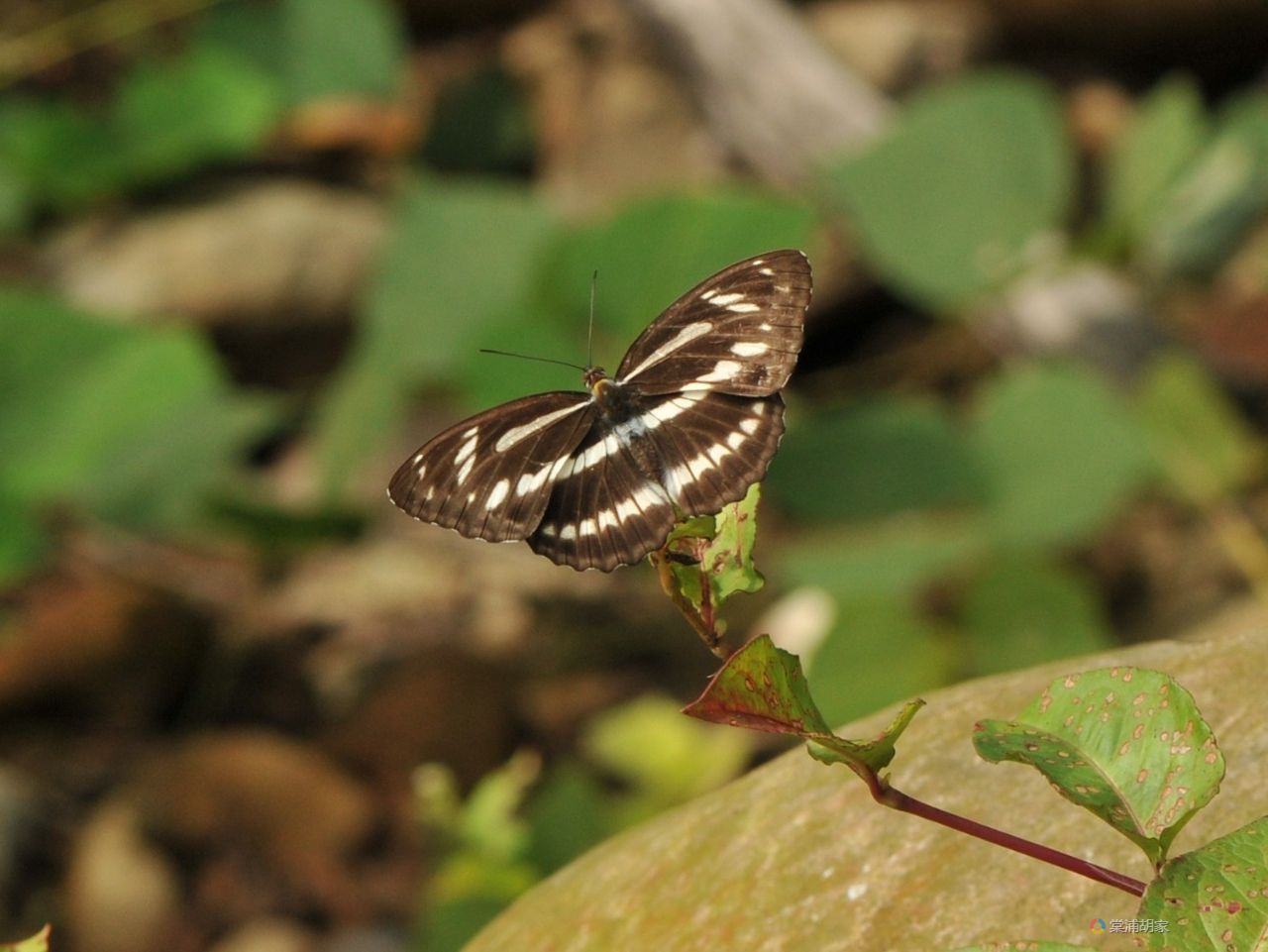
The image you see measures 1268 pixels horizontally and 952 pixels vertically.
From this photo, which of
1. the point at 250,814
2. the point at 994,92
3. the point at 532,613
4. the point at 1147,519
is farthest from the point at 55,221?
the point at 1147,519

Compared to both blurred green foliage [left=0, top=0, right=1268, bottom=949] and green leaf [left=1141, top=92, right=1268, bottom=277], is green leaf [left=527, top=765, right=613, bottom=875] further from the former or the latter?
green leaf [left=1141, top=92, right=1268, bottom=277]

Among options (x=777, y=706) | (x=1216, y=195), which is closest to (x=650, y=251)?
(x=1216, y=195)

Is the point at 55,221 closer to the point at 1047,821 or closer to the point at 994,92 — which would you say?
the point at 994,92

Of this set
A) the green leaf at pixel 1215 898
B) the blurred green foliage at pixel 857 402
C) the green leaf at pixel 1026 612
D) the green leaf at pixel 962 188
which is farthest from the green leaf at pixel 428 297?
the green leaf at pixel 1215 898

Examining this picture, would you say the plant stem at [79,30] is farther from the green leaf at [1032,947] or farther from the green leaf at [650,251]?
the green leaf at [1032,947]

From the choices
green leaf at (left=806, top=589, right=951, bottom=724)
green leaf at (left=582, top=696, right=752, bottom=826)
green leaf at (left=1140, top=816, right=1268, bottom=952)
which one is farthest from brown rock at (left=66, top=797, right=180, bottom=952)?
green leaf at (left=1140, top=816, right=1268, bottom=952)

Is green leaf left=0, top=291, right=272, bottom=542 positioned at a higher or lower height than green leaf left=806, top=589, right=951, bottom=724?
higher

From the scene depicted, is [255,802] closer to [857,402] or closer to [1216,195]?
[857,402]
